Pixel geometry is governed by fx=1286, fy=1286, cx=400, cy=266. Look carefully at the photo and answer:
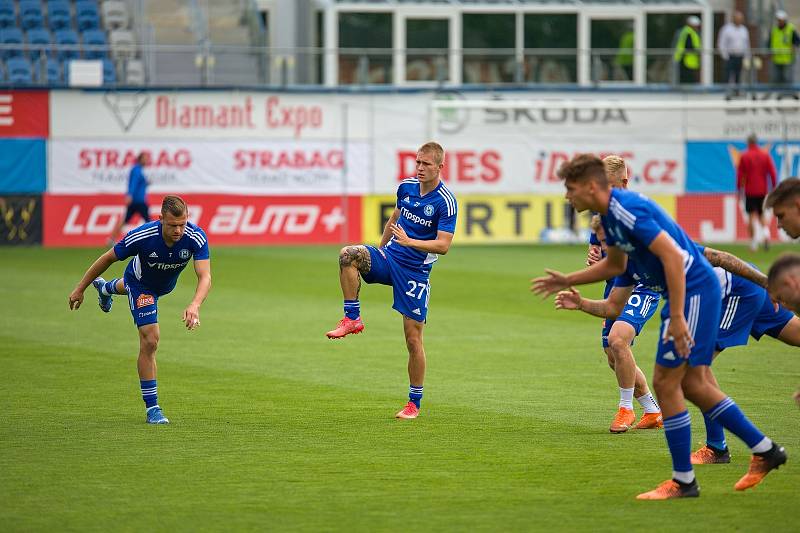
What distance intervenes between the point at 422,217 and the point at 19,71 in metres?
21.8

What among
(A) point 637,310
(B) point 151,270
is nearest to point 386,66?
(B) point 151,270

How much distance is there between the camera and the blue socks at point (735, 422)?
24.1 feet

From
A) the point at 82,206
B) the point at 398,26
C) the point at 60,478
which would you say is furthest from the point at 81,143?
the point at 60,478

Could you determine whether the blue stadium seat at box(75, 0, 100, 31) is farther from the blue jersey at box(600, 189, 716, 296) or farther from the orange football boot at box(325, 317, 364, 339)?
the blue jersey at box(600, 189, 716, 296)

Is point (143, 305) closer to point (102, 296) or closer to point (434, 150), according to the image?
point (102, 296)

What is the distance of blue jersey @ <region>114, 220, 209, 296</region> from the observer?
9.62m

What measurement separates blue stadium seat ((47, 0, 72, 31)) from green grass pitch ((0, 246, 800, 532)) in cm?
1674

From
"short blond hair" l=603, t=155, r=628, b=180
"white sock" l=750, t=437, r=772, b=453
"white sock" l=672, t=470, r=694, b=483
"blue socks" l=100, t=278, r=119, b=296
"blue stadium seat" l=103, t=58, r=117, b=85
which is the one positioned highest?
"blue stadium seat" l=103, t=58, r=117, b=85

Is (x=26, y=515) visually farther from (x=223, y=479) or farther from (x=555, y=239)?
(x=555, y=239)

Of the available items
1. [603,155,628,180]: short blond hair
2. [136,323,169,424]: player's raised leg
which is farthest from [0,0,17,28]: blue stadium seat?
[603,155,628,180]: short blond hair

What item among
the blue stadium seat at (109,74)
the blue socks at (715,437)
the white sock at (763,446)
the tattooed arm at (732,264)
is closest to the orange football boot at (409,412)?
the blue socks at (715,437)

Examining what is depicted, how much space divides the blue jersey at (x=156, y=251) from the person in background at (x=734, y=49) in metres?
24.1

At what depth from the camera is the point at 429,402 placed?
1101 centimetres

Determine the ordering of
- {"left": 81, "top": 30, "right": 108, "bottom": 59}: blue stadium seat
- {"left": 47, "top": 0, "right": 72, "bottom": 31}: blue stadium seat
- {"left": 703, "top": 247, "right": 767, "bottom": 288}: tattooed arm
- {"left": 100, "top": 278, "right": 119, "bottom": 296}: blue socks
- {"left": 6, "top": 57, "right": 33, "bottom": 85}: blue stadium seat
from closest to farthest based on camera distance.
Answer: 1. {"left": 703, "top": 247, "right": 767, "bottom": 288}: tattooed arm
2. {"left": 100, "top": 278, "right": 119, "bottom": 296}: blue socks
3. {"left": 6, "top": 57, "right": 33, "bottom": 85}: blue stadium seat
4. {"left": 81, "top": 30, "right": 108, "bottom": 59}: blue stadium seat
5. {"left": 47, "top": 0, "right": 72, "bottom": 31}: blue stadium seat
